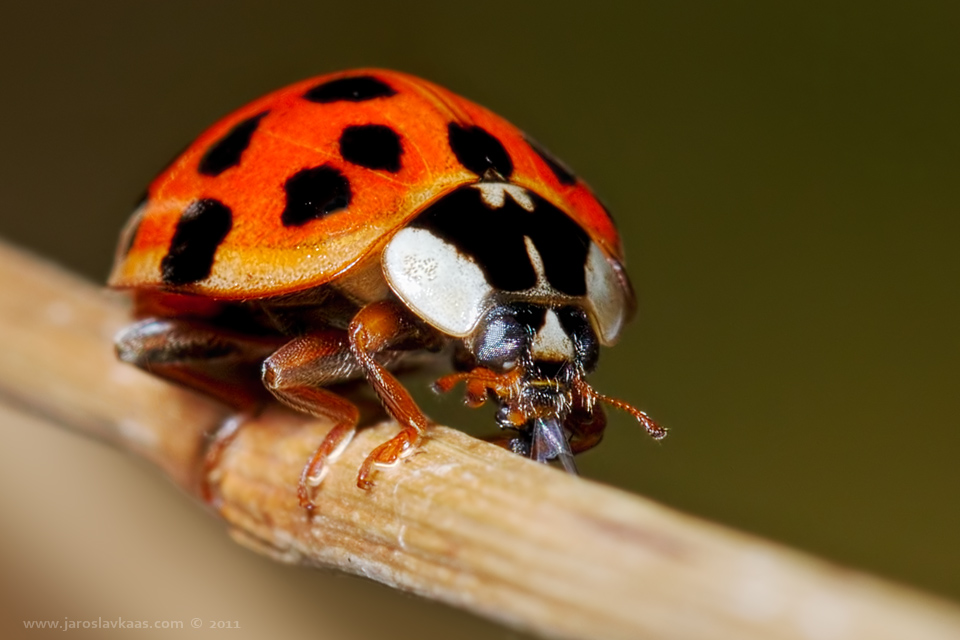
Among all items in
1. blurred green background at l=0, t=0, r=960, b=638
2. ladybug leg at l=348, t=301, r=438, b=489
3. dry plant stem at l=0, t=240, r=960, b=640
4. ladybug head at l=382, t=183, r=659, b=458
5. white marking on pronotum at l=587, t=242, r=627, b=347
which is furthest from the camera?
blurred green background at l=0, t=0, r=960, b=638

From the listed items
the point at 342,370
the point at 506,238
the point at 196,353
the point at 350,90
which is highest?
the point at 350,90

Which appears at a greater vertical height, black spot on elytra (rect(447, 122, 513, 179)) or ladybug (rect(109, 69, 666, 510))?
black spot on elytra (rect(447, 122, 513, 179))

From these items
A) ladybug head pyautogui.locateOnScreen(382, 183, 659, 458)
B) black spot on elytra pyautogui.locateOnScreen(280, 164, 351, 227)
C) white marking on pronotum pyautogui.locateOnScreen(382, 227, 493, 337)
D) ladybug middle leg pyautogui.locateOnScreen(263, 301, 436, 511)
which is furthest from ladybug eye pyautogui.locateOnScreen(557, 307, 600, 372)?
black spot on elytra pyautogui.locateOnScreen(280, 164, 351, 227)

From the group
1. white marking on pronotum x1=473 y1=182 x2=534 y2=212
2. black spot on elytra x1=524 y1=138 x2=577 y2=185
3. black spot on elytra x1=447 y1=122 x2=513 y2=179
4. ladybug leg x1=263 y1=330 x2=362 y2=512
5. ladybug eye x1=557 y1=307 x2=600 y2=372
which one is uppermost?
black spot on elytra x1=447 y1=122 x2=513 y2=179

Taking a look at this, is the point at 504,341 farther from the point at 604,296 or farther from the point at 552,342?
the point at 604,296

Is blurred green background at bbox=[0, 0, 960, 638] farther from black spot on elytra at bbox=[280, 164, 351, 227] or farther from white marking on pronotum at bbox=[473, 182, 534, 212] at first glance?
black spot on elytra at bbox=[280, 164, 351, 227]

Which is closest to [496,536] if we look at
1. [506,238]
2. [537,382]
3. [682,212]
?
[537,382]

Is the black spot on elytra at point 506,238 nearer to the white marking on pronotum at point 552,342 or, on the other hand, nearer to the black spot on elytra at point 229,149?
the white marking on pronotum at point 552,342
